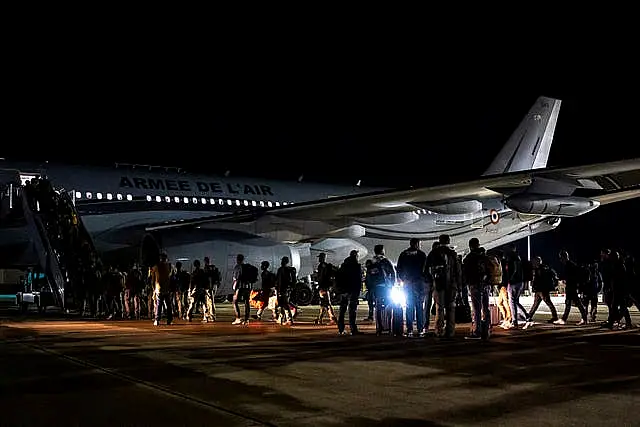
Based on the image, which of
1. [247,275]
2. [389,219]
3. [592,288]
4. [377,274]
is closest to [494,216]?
[389,219]

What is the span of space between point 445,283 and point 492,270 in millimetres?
1082

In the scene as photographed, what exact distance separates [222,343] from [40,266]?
10883 mm

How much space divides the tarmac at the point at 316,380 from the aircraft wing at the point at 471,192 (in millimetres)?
4311

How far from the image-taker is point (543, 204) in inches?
698

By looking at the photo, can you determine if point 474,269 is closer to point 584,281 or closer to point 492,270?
point 492,270

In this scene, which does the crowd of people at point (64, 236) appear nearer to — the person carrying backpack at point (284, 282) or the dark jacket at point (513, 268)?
the person carrying backpack at point (284, 282)

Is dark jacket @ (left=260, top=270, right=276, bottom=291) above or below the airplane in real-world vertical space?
below

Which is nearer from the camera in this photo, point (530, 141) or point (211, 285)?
point (211, 285)

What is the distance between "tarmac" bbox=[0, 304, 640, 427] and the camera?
264 inches

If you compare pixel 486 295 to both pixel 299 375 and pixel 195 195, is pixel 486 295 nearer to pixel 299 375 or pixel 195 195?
pixel 299 375

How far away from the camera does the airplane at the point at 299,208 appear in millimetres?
18234

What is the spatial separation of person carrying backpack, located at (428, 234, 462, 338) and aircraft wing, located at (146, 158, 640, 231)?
4563 mm

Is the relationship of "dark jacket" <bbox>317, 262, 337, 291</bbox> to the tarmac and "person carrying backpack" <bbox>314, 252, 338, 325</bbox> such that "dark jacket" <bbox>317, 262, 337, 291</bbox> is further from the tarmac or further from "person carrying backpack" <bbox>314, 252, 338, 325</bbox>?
the tarmac

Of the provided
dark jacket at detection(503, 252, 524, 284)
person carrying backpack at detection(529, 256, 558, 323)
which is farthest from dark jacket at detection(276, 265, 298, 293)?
person carrying backpack at detection(529, 256, 558, 323)
